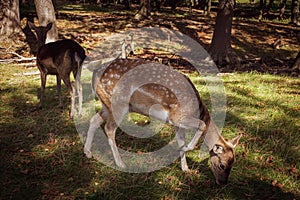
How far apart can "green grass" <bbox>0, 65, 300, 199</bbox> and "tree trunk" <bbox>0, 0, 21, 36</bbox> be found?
8509mm

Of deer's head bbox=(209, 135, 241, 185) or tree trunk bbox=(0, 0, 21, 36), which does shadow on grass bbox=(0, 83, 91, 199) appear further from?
tree trunk bbox=(0, 0, 21, 36)

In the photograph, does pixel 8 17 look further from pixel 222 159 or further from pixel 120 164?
pixel 222 159

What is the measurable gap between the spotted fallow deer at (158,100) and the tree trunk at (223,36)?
959cm

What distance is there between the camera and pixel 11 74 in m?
10.3

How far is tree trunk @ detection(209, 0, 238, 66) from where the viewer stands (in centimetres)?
1353

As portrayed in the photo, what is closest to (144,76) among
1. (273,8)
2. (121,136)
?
(121,136)

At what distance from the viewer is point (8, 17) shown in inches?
580

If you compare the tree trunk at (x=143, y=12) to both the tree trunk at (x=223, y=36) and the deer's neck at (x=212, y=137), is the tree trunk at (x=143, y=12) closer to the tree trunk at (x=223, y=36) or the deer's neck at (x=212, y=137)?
the tree trunk at (x=223, y=36)

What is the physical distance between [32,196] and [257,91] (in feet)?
21.7

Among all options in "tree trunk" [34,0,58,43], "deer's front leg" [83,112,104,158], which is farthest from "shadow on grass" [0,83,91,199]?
"tree trunk" [34,0,58,43]

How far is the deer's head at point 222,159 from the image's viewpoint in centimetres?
436

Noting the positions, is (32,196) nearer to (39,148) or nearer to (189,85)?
(39,148)

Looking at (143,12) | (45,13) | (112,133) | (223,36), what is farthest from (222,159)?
(143,12)

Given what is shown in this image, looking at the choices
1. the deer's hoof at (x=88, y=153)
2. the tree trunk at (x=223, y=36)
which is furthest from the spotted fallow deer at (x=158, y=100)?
the tree trunk at (x=223, y=36)
